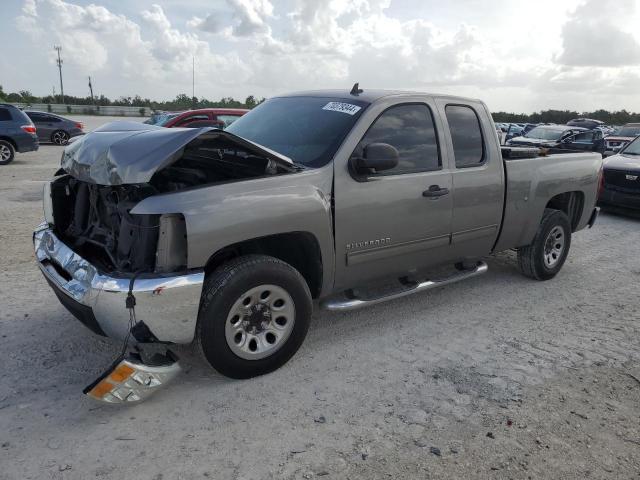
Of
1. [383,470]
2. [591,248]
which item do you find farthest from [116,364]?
[591,248]

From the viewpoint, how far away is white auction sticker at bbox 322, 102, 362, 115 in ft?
12.9

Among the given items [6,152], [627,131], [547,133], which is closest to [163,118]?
[6,152]

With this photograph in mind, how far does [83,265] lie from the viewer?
321cm

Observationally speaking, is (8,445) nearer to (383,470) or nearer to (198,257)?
(198,257)

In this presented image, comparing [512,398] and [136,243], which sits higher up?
[136,243]

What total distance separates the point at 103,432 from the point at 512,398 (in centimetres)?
244

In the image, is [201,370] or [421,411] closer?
[421,411]

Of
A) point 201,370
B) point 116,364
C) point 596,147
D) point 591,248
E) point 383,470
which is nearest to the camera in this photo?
point 383,470

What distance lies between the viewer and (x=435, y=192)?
416cm

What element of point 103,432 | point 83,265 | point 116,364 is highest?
point 83,265

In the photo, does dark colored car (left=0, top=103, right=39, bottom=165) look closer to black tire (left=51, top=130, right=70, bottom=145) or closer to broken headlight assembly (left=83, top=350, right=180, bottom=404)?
black tire (left=51, top=130, right=70, bottom=145)

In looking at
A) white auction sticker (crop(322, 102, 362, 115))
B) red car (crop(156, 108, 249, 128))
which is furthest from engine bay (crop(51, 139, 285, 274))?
red car (crop(156, 108, 249, 128))

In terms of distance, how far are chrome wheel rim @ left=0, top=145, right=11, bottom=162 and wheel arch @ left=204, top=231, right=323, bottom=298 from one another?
42.8ft

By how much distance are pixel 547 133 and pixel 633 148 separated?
638 centimetres
